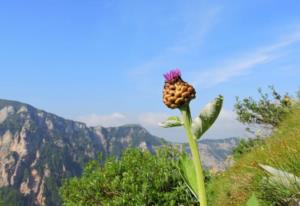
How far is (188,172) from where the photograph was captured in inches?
75.5

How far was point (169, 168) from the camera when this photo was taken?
15.0 meters

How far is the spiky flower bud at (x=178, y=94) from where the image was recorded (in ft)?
6.61

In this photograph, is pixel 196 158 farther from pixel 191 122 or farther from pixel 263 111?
pixel 263 111

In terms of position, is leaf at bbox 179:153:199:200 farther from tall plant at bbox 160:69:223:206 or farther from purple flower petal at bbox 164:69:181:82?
purple flower petal at bbox 164:69:181:82

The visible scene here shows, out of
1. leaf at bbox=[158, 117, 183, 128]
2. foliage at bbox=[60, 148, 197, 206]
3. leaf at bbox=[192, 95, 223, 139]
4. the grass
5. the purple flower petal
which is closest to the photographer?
leaf at bbox=[192, 95, 223, 139]

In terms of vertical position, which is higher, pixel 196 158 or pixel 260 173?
pixel 260 173

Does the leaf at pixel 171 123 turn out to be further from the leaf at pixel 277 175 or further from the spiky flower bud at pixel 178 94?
the leaf at pixel 277 175

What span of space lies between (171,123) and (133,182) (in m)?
12.8

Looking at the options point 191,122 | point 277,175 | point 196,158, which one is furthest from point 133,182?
point 196,158

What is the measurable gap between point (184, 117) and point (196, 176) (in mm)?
271

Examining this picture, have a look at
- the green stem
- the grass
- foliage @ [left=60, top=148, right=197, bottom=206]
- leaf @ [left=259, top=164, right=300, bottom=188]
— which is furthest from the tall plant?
foliage @ [left=60, top=148, right=197, bottom=206]

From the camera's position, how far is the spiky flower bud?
2.02 metres

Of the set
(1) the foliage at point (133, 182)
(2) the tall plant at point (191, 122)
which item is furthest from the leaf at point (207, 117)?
(1) the foliage at point (133, 182)

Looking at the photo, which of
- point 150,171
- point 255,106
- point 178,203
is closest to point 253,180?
point 178,203
